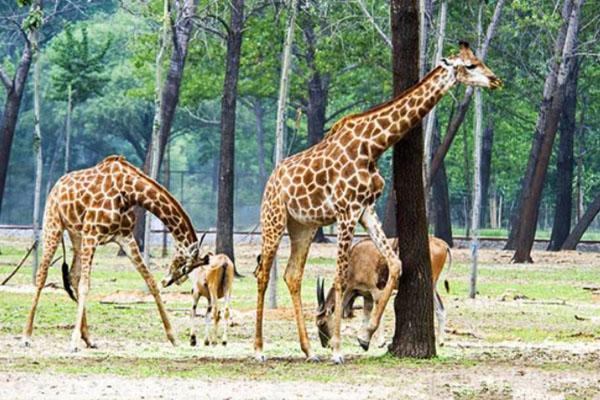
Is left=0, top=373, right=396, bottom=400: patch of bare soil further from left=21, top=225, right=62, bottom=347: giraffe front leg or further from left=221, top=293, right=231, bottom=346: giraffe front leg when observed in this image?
left=221, top=293, right=231, bottom=346: giraffe front leg

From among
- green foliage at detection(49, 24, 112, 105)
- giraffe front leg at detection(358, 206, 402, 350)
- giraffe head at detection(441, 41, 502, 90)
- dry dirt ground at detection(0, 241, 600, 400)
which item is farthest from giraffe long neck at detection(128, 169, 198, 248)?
green foliage at detection(49, 24, 112, 105)

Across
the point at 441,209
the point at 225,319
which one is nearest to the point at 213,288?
the point at 225,319

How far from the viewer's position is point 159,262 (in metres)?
38.8

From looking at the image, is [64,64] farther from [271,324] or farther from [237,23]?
[271,324]

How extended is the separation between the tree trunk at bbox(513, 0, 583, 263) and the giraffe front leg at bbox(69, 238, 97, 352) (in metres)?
22.1

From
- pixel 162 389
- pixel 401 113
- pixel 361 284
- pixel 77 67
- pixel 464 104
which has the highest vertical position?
pixel 77 67

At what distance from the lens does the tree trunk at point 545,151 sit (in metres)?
38.2

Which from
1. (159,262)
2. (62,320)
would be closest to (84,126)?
(159,262)

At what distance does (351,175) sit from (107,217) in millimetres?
3162

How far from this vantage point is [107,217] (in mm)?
17656

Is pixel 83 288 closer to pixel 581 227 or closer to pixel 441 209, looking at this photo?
pixel 581 227

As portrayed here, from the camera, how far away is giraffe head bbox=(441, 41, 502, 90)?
54.3 feet

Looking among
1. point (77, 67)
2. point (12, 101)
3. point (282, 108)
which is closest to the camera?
point (282, 108)

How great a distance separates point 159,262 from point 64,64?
16962mm
